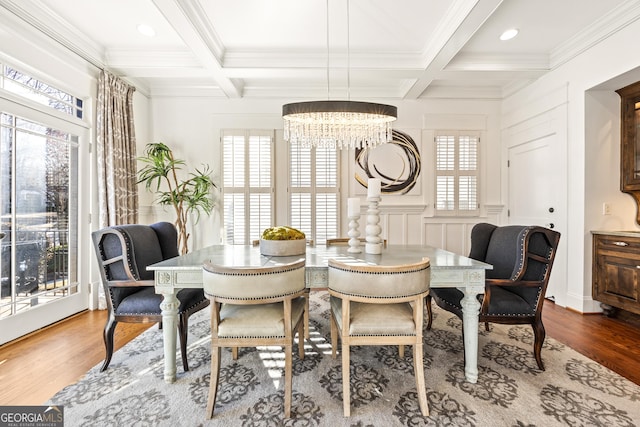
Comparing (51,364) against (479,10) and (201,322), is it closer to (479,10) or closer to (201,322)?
(201,322)

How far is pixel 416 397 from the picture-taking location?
6.20 ft

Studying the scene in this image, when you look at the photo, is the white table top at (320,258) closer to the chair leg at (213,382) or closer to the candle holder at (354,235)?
the candle holder at (354,235)

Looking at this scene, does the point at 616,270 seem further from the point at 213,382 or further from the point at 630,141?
the point at 213,382

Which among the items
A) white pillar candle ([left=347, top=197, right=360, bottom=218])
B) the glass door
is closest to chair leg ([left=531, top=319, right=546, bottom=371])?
white pillar candle ([left=347, top=197, right=360, bottom=218])

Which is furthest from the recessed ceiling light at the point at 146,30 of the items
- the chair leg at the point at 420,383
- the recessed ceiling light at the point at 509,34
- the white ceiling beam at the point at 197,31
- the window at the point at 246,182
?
the chair leg at the point at 420,383

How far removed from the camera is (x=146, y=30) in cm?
317

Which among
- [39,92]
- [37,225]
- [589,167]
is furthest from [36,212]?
[589,167]

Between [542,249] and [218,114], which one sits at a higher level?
[218,114]

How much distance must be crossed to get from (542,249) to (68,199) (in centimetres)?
431

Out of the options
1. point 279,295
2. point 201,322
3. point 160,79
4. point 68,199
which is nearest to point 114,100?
point 160,79

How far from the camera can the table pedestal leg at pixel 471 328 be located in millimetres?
2008

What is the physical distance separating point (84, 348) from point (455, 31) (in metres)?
4.14

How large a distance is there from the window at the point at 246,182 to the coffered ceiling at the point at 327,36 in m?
0.71

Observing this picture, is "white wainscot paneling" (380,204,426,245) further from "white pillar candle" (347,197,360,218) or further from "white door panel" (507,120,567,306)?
"white pillar candle" (347,197,360,218)
